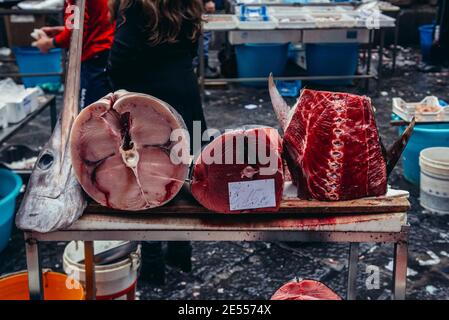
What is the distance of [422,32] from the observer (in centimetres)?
1050

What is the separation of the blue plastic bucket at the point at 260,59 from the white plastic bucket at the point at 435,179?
3934 millimetres

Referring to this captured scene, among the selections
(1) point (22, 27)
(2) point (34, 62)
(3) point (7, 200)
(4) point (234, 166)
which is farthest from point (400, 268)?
(1) point (22, 27)

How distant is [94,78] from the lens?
4488mm

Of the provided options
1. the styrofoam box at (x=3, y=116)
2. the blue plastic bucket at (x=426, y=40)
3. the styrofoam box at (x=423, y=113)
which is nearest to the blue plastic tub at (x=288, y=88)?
the blue plastic bucket at (x=426, y=40)

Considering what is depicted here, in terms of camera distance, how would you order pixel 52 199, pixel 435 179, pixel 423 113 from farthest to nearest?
pixel 423 113 < pixel 435 179 < pixel 52 199

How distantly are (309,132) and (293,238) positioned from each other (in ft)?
1.31

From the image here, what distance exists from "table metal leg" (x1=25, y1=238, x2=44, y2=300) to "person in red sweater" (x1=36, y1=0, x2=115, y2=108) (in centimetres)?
215

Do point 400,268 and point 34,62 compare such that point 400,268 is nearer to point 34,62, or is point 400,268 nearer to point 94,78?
point 94,78

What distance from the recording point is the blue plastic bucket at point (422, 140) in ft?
18.1

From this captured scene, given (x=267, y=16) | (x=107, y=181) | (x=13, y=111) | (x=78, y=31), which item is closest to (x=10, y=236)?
(x=13, y=111)

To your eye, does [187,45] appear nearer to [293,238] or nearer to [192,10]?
[192,10]

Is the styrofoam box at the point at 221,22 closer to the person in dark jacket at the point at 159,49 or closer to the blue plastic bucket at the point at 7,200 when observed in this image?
the blue plastic bucket at the point at 7,200

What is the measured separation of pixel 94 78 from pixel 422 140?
3.00 metres

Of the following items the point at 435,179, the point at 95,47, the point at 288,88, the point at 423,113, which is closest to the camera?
the point at 95,47
